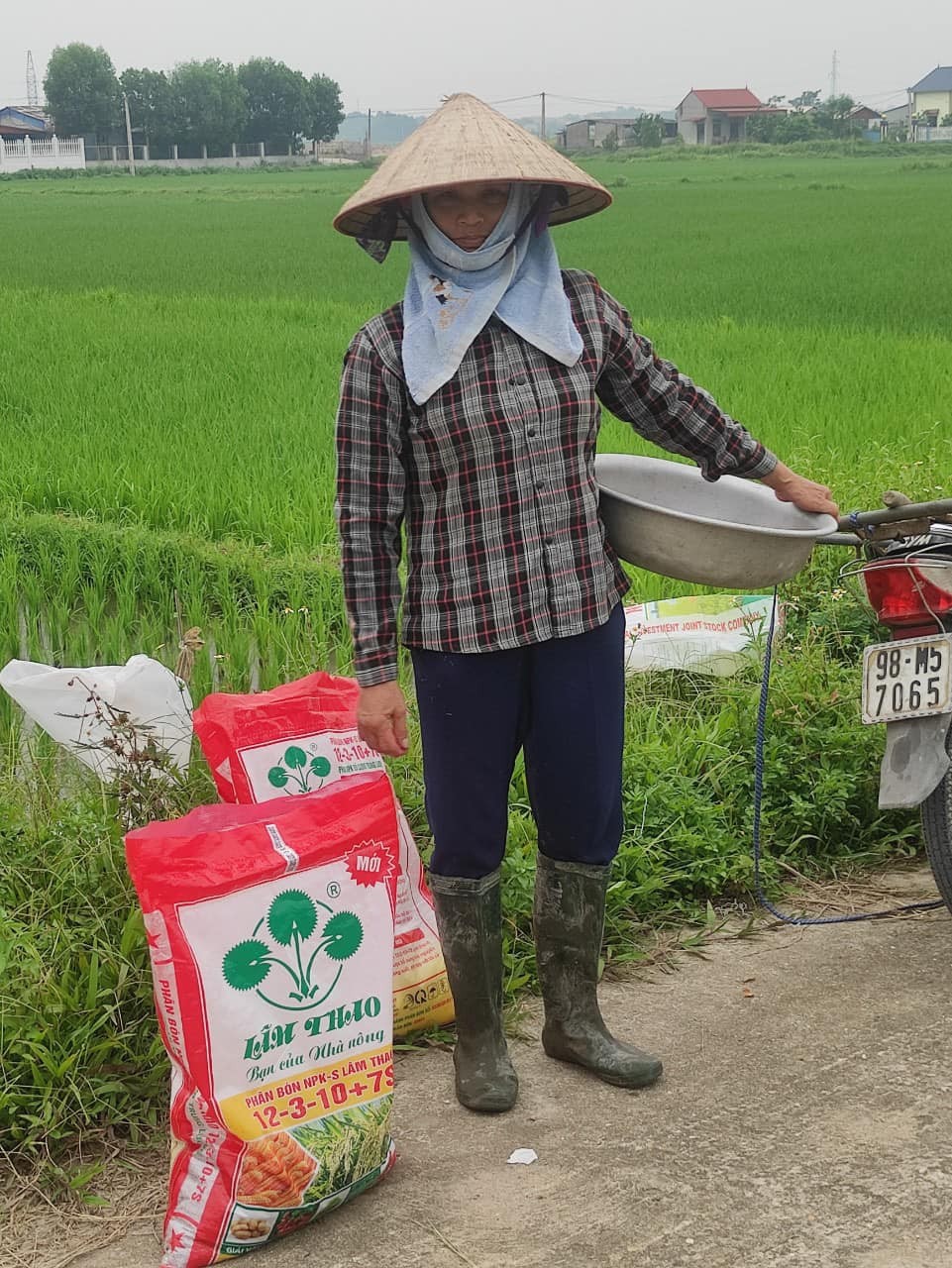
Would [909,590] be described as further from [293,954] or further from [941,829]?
[293,954]

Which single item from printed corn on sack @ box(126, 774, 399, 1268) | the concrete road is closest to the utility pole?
the concrete road

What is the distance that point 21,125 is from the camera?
8531 centimetres

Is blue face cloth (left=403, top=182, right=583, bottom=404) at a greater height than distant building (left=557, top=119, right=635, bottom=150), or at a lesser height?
lesser

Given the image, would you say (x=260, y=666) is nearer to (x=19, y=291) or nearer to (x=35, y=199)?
(x=19, y=291)

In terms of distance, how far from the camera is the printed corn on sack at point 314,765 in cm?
259

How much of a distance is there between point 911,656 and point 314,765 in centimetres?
114

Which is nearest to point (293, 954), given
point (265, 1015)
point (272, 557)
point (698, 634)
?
point (265, 1015)

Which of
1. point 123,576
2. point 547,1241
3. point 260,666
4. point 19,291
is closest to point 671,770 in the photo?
point 260,666

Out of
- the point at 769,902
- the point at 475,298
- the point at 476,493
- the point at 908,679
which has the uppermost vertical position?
the point at 475,298

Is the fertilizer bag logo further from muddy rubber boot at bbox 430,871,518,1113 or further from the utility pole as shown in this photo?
the utility pole

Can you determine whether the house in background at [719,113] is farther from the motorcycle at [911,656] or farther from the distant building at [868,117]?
the motorcycle at [911,656]

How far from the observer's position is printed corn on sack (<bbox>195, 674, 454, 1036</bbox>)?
2588mm

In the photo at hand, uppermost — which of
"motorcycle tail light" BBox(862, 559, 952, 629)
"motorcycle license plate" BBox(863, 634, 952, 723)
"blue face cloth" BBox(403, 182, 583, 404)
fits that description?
"blue face cloth" BBox(403, 182, 583, 404)

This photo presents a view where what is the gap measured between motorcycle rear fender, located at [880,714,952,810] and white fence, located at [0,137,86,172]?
7574 centimetres
